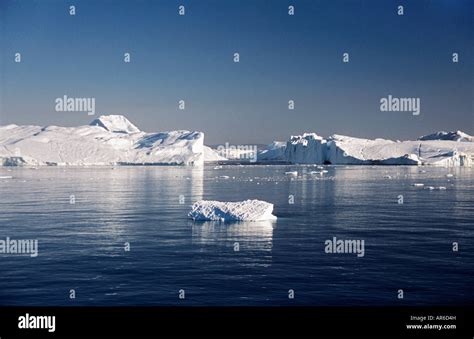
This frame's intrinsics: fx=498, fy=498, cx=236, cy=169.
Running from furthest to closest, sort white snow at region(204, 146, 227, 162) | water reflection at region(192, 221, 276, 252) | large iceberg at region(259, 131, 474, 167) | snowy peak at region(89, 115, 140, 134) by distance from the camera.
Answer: white snow at region(204, 146, 227, 162) < snowy peak at region(89, 115, 140, 134) < large iceberg at region(259, 131, 474, 167) < water reflection at region(192, 221, 276, 252)

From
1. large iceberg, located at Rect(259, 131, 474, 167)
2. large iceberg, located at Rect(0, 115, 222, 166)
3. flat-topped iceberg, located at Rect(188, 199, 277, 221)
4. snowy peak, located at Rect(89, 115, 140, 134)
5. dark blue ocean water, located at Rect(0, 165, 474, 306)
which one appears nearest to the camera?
dark blue ocean water, located at Rect(0, 165, 474, 306)

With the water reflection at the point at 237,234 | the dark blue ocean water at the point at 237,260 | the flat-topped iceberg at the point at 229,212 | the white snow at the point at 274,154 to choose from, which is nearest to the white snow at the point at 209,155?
the white snow at the point at 274,154

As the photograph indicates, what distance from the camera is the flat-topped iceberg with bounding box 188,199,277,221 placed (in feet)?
71.4

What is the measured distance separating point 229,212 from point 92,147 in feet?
354

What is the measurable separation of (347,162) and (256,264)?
4003 inches

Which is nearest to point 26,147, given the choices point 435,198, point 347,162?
point 347,162

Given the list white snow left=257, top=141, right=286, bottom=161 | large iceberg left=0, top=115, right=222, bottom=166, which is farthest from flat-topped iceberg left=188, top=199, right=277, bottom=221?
white snow left=257, top=141, right=286, bottom=161

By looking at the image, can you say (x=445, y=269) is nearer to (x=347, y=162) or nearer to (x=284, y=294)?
(x=284, y=294)

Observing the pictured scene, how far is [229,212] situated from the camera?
71.3 ft

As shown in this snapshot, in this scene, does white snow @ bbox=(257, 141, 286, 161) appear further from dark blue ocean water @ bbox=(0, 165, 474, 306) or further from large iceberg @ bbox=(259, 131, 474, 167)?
dark blue ocean water @ bbox=(0, 165, 474, 306)

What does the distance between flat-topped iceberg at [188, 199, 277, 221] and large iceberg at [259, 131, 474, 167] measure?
288 feet

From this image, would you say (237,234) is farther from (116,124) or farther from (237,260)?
(116,124)

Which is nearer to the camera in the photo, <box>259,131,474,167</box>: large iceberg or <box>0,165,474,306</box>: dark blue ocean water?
<box>0,165,474,306</box>: dark blue ocean water

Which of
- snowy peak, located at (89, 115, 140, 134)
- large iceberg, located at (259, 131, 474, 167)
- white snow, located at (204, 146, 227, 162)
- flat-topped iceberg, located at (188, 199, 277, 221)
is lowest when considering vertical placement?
flat-topped iceberg, located at (188, 199, 277, 221)
